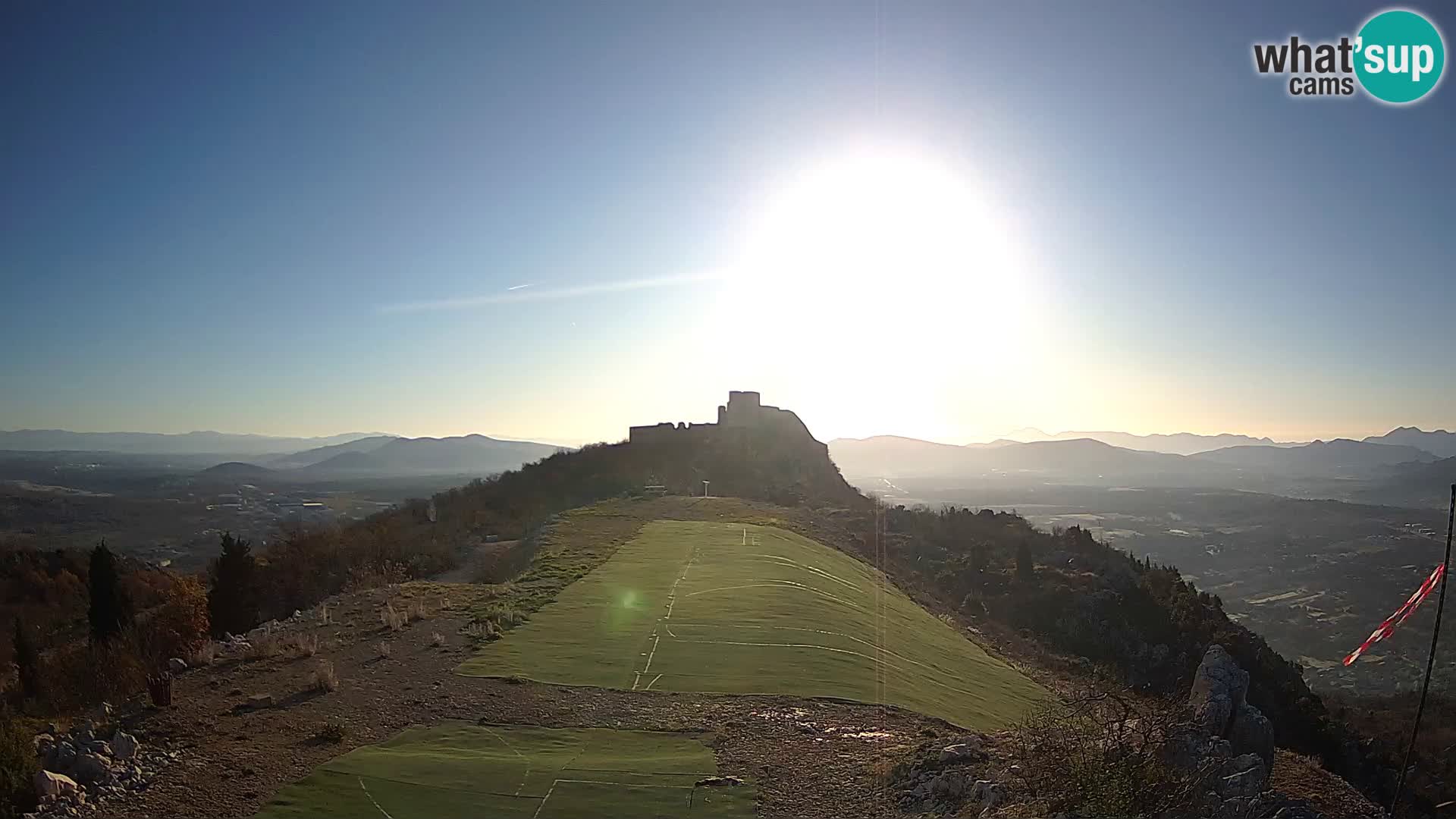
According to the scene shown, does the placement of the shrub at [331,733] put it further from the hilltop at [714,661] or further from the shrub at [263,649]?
the shrub at [263,649]

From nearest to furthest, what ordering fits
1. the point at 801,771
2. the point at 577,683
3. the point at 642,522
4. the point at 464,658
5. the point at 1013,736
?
the point at 801,771 → the point at 1013,736 → the point at 577,683 → the point at 464,658 → the point at 642,522

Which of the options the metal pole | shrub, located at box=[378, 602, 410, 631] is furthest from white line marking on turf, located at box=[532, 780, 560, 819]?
shrub, located at box=[378, 602, 410, 631]

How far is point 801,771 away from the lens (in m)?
6.54

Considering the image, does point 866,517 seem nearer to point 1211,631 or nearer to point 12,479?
point 1211,631

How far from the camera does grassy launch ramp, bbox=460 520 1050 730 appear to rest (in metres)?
9.16

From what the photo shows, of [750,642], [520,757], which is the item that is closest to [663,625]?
[750,642]

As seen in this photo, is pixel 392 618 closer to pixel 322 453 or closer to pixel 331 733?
pixel 331 733

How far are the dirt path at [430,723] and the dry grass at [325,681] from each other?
0.10 meters

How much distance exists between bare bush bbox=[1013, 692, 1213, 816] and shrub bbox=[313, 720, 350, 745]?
19.5 ft

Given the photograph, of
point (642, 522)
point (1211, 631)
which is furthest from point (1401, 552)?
point (642, 522)

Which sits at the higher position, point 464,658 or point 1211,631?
point 464,658

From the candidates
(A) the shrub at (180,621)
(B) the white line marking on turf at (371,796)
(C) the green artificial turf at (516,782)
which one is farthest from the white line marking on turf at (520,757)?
(A) the shrub at (180,621)

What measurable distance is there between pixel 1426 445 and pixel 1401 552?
17683cm

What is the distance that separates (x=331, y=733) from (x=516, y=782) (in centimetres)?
219
